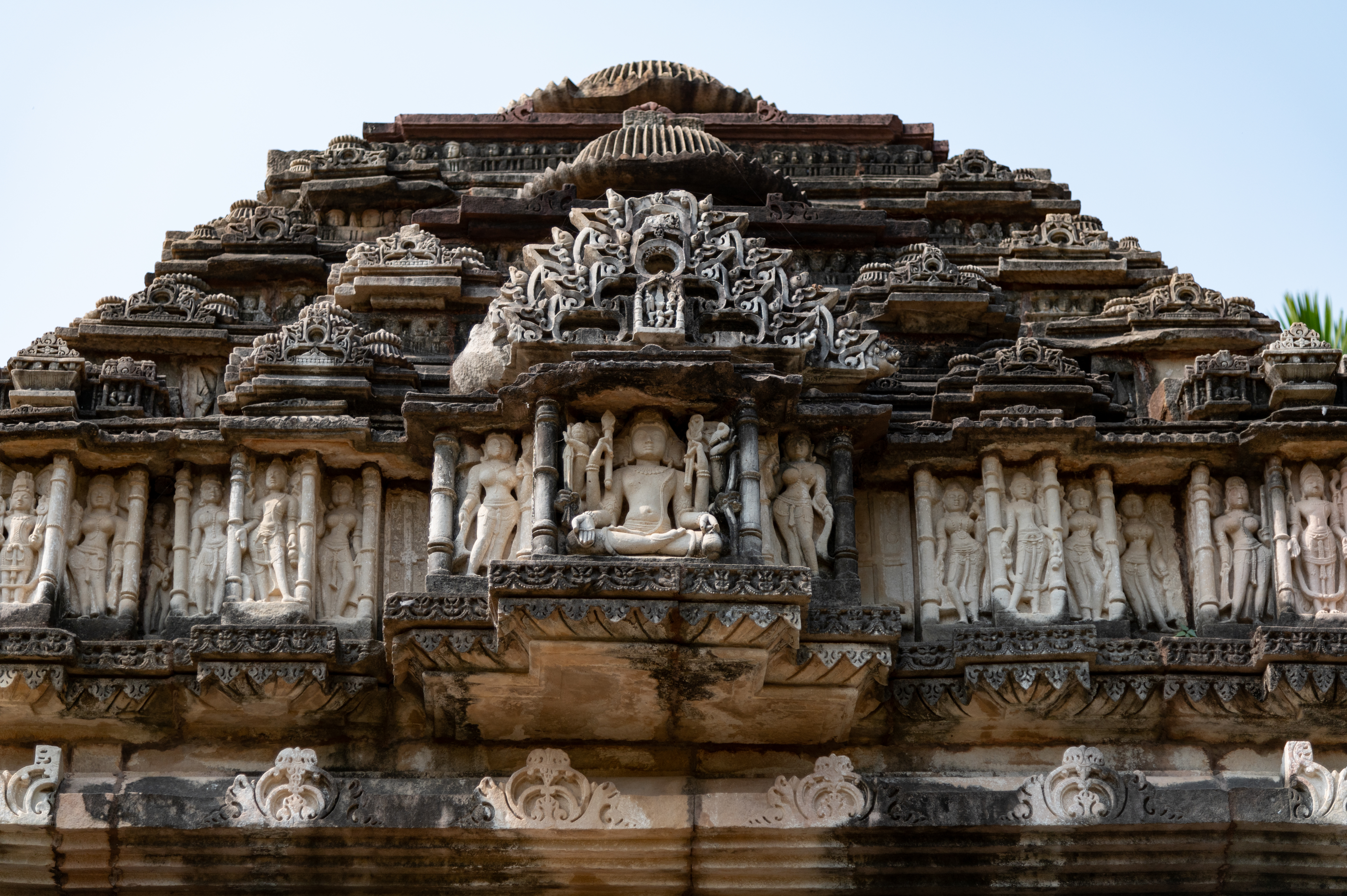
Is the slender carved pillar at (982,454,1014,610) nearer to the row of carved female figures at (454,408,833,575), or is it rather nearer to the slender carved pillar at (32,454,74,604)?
the row of carved female figures at (454,408,833,575)

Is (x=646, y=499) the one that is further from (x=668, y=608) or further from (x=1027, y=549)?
(x=1027, y=549)

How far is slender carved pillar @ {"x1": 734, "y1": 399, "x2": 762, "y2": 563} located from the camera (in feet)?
45.5

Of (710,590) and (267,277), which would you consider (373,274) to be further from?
(710,590)

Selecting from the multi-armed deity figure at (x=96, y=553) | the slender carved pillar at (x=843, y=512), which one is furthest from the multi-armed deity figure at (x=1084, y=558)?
the multi-armed deity figure at (x=96, y=553)

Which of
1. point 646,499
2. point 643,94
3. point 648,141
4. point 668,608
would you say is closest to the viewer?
point 668,608

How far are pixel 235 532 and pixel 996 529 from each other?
201 inches

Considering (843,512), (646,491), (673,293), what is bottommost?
(843,512)

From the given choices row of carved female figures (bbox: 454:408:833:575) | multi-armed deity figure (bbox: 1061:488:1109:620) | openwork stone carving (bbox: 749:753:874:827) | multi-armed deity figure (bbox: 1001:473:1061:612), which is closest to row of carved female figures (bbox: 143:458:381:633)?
row of carved female figures (bbox: 454:408:833:575)

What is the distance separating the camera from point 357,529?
1497cm

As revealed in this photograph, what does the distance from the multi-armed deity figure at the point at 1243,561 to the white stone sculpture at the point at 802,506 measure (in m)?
2.68

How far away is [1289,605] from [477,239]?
7356mm

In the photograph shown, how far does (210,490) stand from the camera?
15008 mm

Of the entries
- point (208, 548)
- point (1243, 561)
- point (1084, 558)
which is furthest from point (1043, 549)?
point (208, 548)

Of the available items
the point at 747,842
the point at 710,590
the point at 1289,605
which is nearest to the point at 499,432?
the point at 710,590
